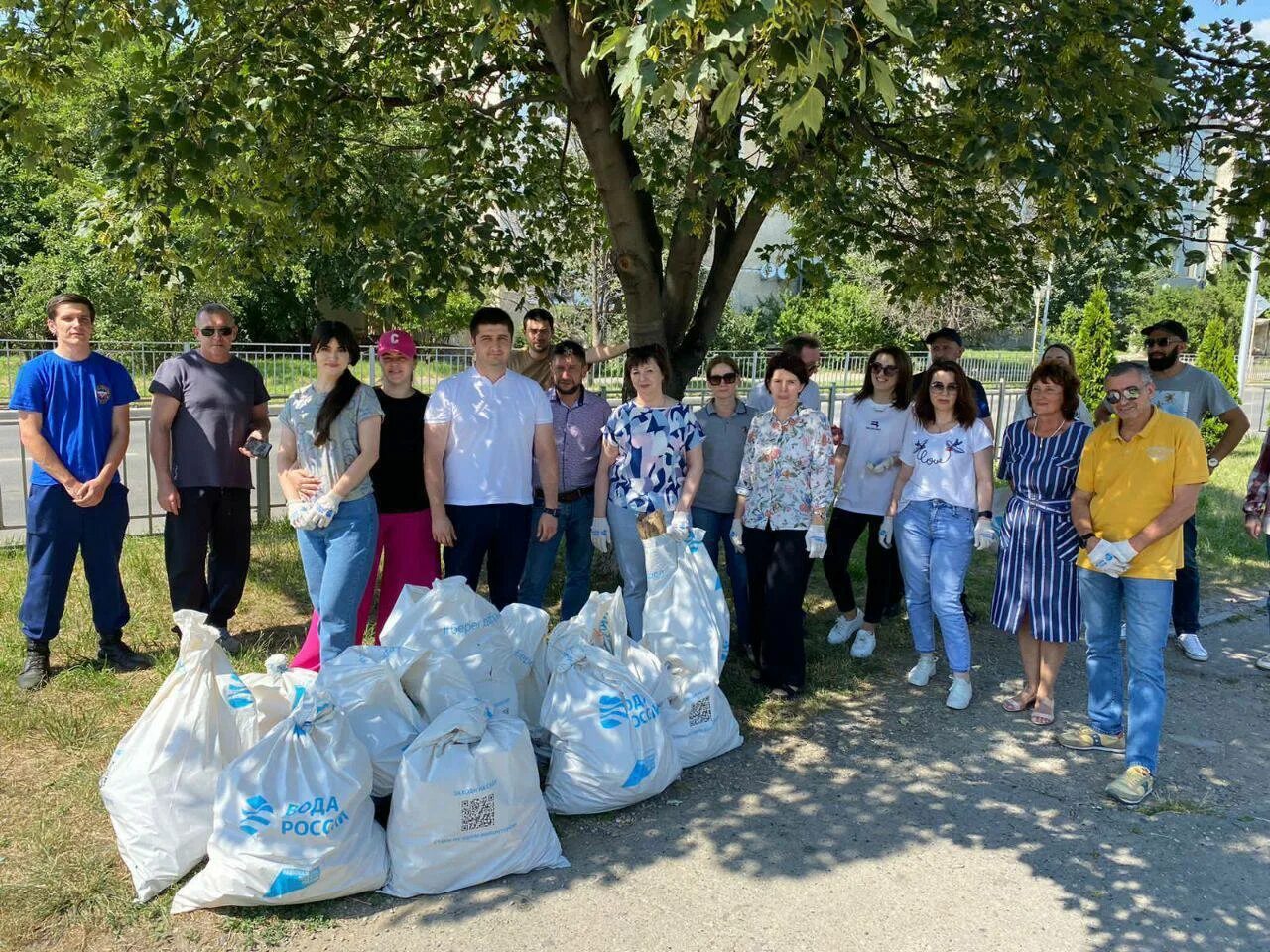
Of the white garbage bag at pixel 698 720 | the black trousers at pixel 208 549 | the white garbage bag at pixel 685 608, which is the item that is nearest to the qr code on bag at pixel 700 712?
the white garbage bag at pixel 698 720

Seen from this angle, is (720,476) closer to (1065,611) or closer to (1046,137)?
(1065,611)

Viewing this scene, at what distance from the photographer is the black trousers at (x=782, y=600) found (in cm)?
491

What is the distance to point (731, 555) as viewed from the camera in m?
5.44

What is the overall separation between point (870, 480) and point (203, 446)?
368 centimetres

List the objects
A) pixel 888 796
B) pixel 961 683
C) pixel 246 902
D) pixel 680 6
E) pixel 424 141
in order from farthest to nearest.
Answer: pixel 424 141 → pixel 961 683 → pixel 888 796 → pixel 246 902 → pixel 680 6

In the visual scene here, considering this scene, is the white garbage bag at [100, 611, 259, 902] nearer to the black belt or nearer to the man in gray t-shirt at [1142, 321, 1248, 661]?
the black belt

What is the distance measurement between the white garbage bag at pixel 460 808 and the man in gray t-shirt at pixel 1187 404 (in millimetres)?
4477

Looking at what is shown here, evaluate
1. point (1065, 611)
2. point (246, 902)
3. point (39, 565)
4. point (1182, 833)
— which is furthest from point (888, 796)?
point (39, 565)

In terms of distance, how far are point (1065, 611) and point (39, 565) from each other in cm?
501

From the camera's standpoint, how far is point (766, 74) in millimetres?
3164

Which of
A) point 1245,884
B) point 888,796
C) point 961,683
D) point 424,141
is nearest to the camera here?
point 1245,884

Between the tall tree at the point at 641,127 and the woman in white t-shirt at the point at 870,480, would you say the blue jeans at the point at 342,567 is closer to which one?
the tall tree at the point at 641,127

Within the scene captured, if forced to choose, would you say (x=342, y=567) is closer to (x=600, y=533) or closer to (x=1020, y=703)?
(x=600, y=533)

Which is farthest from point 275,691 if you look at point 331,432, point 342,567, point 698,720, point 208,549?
point 208,549
